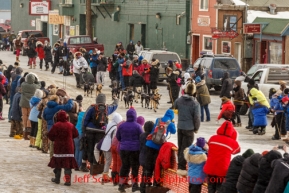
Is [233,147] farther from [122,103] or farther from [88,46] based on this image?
[88,46]

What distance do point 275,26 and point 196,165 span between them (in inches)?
1180

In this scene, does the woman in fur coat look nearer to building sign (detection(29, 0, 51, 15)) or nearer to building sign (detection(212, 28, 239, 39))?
building sign (detection(212, 28, 239, 39))

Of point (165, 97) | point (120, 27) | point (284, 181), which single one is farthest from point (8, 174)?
point (120, 27)

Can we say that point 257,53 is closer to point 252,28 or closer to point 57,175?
point 252,28

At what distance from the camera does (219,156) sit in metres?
13.9

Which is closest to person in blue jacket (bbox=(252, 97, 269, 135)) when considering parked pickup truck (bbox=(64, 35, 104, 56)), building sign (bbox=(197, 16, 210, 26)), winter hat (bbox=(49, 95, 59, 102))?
winter hat (bbox=(49, 95, 59, 102))

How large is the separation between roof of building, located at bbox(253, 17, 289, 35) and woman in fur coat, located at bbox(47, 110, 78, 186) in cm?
2621

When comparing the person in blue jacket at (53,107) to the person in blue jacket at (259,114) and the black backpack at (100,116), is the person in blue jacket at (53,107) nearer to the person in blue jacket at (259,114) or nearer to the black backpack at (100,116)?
the black backpack at (100,116)

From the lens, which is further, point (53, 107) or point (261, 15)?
point (261, 15)

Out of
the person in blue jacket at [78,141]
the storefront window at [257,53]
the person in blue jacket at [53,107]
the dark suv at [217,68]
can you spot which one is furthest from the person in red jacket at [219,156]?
the storefront window at [257,53]

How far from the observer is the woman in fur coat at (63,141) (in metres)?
16.9

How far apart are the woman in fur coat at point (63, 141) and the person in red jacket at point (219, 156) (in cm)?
373

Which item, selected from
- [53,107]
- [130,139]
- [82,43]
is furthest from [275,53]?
[130,139]

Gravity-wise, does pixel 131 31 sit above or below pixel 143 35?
above
